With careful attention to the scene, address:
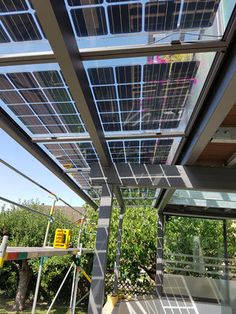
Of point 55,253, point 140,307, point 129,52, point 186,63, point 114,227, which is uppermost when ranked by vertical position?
point 114,227

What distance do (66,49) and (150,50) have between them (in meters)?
0.47

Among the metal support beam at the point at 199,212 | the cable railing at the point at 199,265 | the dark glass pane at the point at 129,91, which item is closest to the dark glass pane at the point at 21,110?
the dark glass pane at the point at 129,91

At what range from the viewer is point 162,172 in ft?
10.8

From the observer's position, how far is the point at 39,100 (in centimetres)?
250

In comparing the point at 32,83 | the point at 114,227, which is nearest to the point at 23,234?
the point at 114,227

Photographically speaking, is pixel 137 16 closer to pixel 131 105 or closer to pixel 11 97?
pixel 131 105

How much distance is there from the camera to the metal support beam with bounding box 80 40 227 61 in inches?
63.4

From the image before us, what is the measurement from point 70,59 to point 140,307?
5.30 metres

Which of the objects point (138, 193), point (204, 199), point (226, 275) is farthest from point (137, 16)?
point (226, 275)

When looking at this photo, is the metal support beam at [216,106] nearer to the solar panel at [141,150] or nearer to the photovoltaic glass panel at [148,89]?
the photovoltaic glass panel at [148,89]

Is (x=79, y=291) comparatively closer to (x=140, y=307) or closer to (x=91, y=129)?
(x=140, y=307)

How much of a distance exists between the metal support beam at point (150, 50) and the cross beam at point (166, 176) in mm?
1769

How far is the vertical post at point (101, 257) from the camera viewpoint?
3014 millimetres

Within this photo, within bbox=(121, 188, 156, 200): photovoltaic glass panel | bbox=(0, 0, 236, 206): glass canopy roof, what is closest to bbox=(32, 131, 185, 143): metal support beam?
bbox=(0, 0, 236, 206): glass canopy roof
